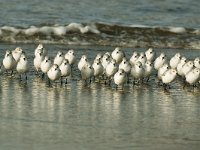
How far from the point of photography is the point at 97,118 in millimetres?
16516

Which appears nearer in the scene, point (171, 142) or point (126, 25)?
point (171, 142)

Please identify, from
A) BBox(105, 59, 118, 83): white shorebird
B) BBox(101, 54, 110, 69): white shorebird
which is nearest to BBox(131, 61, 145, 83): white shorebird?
BBox(105, 59, 118, 83): white shorebird

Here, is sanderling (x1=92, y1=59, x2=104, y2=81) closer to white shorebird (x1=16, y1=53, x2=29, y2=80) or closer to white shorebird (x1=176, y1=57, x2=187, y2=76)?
white shorebird (x1=16, y1=53, x2=29, y2=80)

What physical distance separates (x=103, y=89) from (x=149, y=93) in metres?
1.12

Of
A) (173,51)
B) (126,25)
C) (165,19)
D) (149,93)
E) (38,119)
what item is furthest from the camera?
(165,19)

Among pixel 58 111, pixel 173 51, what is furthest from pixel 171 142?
pixel 173 51

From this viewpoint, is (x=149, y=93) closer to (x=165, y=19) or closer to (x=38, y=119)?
(x=38, y=119)

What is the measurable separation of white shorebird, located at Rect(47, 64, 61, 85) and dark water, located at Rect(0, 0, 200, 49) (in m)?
10.2

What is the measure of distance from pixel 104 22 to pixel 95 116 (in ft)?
62.8

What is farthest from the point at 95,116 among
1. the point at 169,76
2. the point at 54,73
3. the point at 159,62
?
the point at 159,62

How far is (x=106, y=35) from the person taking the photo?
108ft

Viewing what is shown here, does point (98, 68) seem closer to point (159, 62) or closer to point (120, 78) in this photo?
point (120, 78)

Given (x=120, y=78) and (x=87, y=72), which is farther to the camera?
(x=87, y=72)

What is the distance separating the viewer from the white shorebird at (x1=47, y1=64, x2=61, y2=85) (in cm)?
2036
